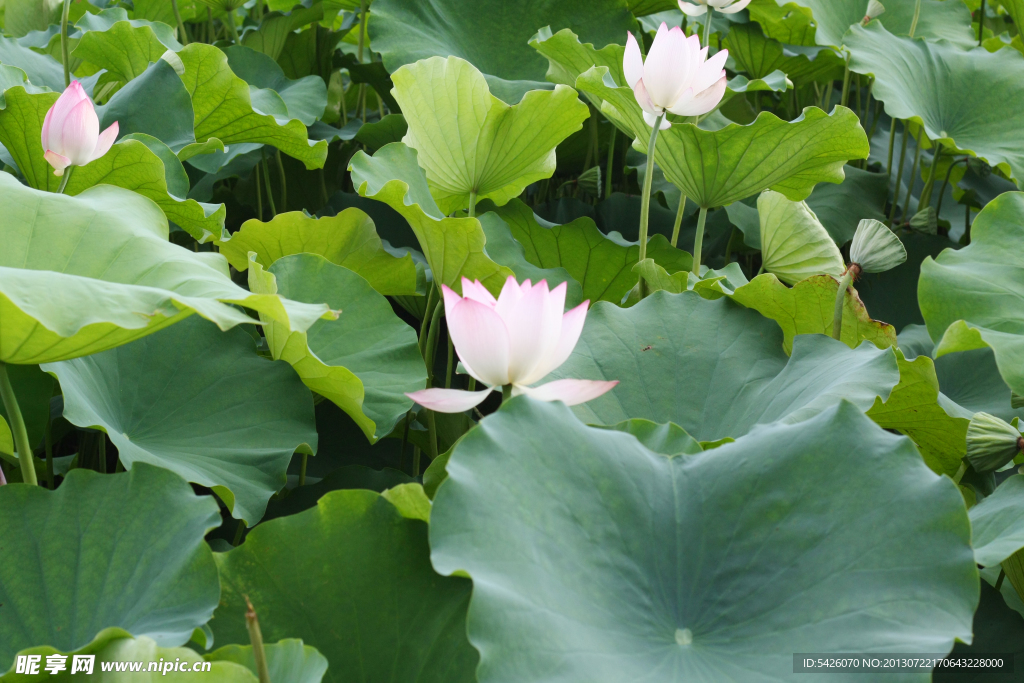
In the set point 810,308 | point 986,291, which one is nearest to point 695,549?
point 810,308

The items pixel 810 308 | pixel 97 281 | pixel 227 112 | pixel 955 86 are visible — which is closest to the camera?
pixel 97 281

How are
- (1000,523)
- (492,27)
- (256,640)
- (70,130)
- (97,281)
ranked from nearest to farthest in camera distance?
(256,640) < (97,281) < (1000,523) < (70,130) < (492,27)

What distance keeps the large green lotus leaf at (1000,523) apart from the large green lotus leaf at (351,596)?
1.41 feet

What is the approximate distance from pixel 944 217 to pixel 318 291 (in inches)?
Answer: 56.2

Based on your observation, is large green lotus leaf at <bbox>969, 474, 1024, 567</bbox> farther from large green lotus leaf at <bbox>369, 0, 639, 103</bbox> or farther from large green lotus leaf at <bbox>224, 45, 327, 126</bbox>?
large green lotus leaf at <bbox>224, 45, 327, 126</bbox>

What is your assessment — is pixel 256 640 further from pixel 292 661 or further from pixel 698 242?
pixel 698 242

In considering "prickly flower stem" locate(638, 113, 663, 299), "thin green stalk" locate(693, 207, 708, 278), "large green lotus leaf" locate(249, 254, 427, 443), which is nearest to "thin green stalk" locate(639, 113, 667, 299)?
"prickly flower stem" locate(638, 113, 663, 299)

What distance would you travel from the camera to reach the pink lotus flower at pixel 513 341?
0.61m

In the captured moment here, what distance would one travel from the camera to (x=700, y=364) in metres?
0.92

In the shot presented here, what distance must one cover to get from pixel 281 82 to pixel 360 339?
0.95m

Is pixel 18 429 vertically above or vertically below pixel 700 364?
above

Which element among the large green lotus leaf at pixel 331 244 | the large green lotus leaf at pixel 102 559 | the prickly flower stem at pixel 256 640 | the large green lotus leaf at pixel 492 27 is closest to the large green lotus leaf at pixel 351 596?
the large green lotus leaf at pixel 102 559

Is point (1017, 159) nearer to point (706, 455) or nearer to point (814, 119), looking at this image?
point (814, 119)

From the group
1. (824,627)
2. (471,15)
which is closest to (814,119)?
(824,627)
